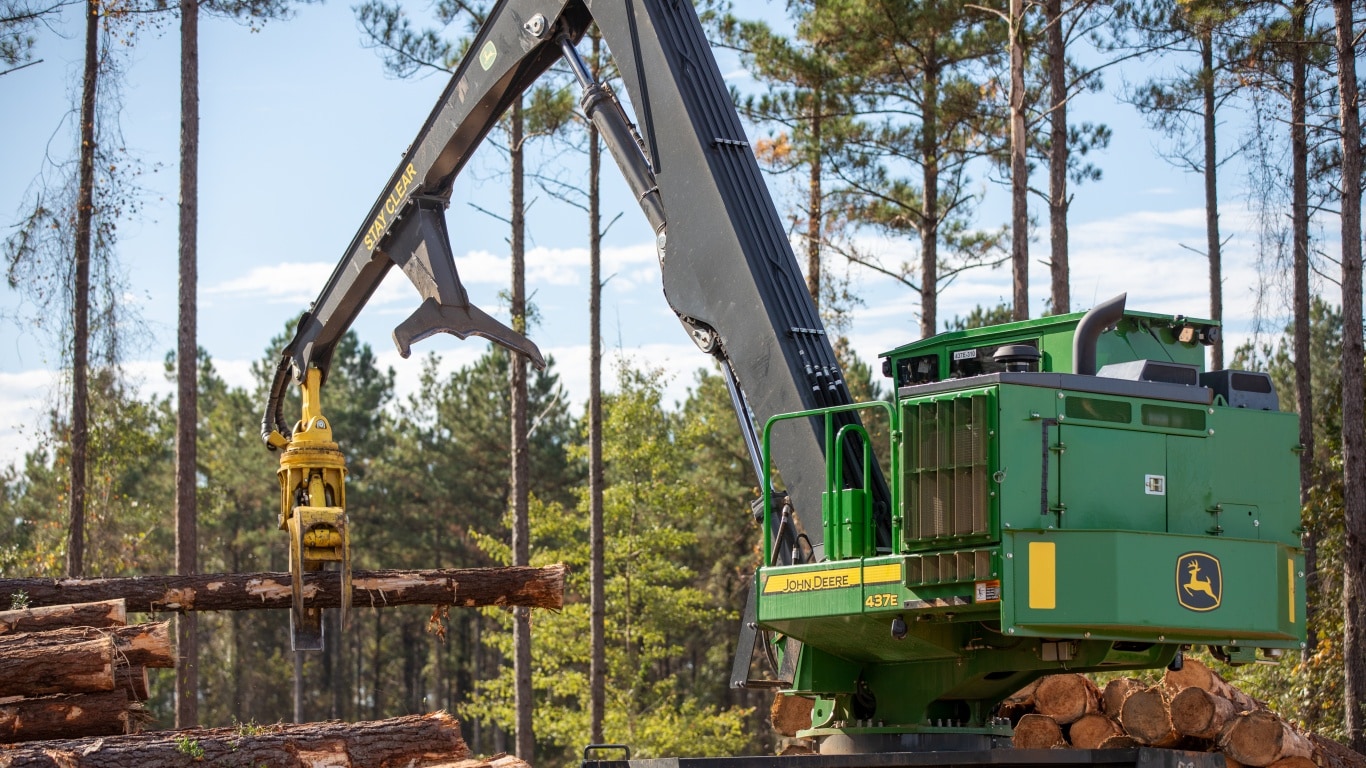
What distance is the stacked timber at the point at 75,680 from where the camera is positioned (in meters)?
10.1

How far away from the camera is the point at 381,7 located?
82.3ft

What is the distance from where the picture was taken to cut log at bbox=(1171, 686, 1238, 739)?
11.4m

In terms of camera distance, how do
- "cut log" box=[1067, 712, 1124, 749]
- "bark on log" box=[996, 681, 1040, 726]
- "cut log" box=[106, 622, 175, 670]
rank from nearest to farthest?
1. "cut log" box=[106, 622, 175, 670]
2. "cut log" box=[1067, 712, 1124, 749]
3. "bark on log" box=[996, 681, 1040, 726]

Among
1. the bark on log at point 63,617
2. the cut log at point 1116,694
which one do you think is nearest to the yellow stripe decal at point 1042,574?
the cut log at point 1116,694

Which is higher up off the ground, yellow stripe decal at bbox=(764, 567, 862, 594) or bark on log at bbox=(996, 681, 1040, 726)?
yellow stripe decal at bbox=(764, 567, 862, 594)

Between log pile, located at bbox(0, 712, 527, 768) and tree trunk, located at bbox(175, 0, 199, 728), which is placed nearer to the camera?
log pile, located at bbox(0, 712, 527, 768)

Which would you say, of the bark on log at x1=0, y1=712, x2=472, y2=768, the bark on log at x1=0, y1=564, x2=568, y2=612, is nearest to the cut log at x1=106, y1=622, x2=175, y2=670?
the bark on log at x1=0, y1=712, x2=472, y2=768

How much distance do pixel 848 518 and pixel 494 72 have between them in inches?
207

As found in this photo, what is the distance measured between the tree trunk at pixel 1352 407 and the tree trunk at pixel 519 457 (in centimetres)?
1278

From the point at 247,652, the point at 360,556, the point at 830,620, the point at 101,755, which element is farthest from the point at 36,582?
the point at 247,652

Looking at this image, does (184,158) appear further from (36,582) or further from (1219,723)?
(1219,723)

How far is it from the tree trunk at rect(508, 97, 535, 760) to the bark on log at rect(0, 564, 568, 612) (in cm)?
1172

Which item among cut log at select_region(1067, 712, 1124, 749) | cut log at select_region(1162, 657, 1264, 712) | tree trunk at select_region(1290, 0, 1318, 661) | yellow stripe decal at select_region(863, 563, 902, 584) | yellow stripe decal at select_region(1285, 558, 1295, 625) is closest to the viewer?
yellow stripe decal at select_region(863, 563, 902, 584)

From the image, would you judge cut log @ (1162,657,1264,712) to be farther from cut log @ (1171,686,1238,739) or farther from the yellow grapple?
the yellow grapple
